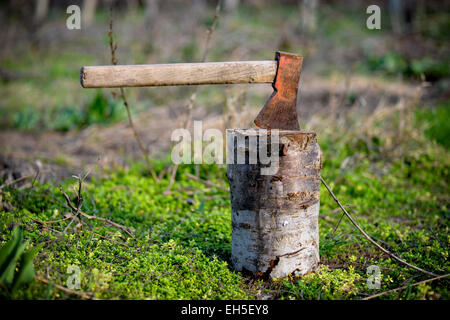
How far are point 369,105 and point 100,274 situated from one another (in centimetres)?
611

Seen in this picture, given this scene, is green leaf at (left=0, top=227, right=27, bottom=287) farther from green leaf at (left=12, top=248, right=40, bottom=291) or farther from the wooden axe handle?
the wooden axe handle

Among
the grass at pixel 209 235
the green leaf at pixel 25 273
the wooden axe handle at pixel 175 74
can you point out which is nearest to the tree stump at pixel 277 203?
the grass at pixel 209 235

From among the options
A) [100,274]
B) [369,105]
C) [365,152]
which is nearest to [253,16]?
[369,105]

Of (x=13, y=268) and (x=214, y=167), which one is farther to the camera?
(x=214, y=167)

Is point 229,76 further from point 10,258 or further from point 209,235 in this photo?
point 10,258

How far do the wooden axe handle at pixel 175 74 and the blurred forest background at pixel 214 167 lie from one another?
3.49ft

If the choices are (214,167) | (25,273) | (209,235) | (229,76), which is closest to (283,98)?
(229,76)

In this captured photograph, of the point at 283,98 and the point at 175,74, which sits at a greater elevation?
the point at 175,74

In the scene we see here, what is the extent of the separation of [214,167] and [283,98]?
5.41 ft

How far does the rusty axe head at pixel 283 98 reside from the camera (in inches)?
84.4

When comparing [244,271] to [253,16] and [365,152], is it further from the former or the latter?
[253,16]

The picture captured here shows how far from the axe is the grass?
949 mm

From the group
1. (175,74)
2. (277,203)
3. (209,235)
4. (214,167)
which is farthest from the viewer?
(214,167)

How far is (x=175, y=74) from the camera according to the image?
2105mm
